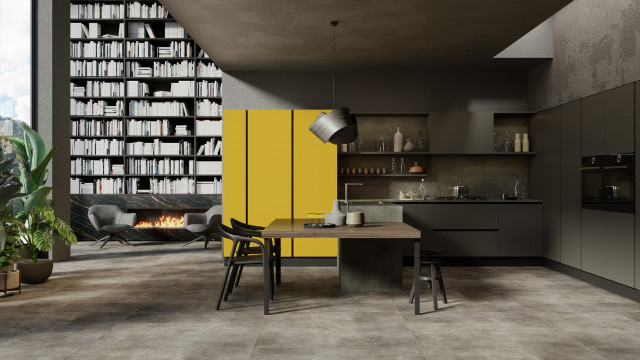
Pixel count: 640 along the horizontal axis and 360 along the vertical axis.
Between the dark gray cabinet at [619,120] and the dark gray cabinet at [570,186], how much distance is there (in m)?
0.66

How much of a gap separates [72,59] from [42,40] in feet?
7.41

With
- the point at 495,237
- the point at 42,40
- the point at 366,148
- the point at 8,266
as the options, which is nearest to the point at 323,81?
the point at 366,148

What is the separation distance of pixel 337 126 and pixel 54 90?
4825mm

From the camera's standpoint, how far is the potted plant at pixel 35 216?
5.68m

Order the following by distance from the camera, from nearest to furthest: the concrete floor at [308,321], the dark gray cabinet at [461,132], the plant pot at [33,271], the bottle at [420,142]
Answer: the concrete floor at [308,321], the plant pot at [33,271], the dark gray cabinet at [461,132], the bottle at [420,142]

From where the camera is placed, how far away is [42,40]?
716cm

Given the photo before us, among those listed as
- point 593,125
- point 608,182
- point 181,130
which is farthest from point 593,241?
point 181,130

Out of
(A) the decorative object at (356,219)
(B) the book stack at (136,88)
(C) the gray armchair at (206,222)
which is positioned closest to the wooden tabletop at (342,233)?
(A) the decorative object at (356,219)

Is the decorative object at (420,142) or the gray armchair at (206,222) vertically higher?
the decorative object at (420,142)

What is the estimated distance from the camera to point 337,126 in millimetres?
4578

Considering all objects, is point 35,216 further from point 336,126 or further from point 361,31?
point 361,31

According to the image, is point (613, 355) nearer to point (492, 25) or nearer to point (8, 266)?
point (492, 25)

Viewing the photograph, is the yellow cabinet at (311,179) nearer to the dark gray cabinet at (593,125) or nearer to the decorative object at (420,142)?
the decorative object at (420,142)

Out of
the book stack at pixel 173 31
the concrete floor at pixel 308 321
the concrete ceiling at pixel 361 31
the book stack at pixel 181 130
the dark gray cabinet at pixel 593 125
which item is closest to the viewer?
the concrete floor at pixel 308 321
